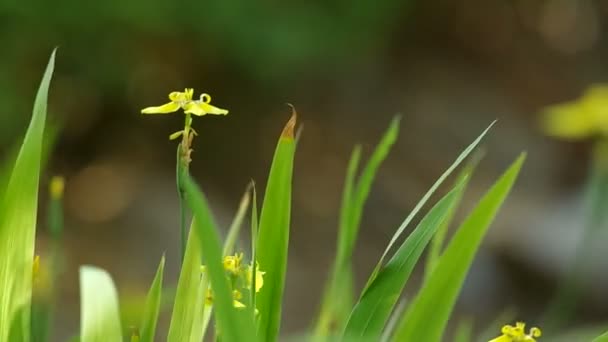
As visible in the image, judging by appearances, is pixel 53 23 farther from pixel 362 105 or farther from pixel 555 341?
pixel 555 341

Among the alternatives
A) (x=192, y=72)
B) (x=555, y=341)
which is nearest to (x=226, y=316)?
(x=555, y=341)

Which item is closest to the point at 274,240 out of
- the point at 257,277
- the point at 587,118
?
the point at 257,277

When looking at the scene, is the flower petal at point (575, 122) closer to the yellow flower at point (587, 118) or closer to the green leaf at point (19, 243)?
the yellow flower at point (587, 118)

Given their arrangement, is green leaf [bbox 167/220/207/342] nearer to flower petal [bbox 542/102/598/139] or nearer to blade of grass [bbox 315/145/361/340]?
blade of grass [bbox 315/145/361/340]

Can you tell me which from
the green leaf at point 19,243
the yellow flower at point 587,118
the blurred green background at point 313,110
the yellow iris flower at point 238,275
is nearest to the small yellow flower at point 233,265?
the yellow iris flower at point 238,275

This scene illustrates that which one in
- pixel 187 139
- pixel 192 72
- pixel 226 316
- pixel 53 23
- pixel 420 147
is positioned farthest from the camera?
pixel 420 147

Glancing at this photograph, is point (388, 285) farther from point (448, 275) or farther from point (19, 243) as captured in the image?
point (19, 243)
